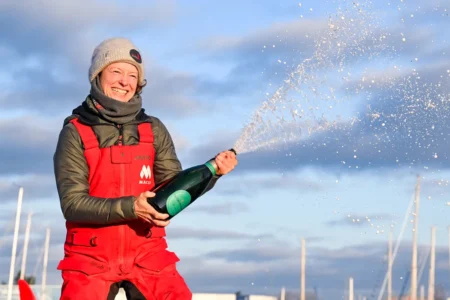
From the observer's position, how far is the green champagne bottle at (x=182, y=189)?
7.87 meters

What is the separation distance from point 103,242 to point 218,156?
1149 mm

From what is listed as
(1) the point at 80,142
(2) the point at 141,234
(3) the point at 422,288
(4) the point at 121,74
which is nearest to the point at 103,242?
(2) the point at 141,234

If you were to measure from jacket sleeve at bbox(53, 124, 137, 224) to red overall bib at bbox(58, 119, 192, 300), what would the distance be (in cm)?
8

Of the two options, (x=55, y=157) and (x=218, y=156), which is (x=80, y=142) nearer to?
(x=55, y=157)

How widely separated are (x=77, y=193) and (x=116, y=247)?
1.75 feet

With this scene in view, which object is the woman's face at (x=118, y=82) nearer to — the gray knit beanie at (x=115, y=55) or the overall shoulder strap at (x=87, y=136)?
the gray knit beanie at (x=115, y=55)

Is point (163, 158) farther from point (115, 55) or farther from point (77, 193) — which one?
point (115, 55)


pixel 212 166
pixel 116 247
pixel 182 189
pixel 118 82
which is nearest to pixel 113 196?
pixel 116 247

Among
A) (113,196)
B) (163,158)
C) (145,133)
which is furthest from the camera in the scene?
(163,158)

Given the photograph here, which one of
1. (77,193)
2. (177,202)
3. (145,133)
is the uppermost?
(145,133)

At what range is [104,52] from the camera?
877 cm

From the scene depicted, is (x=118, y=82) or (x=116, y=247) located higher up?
(x=118, y=82)

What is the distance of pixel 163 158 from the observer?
343 inches

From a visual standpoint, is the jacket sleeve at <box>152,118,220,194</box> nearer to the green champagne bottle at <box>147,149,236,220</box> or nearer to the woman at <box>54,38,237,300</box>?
the woman at <box>54,38,237,300</box>
